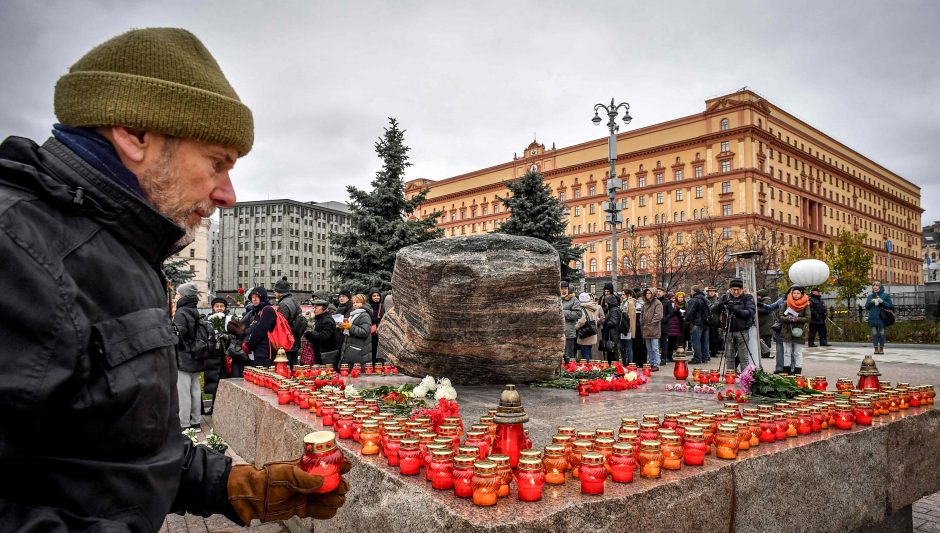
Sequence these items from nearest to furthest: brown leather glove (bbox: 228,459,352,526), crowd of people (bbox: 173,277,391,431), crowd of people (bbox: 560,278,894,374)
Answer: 1. brown leather glove (bbox: 228,459,352,526)
2. crowd of people (bbox: 173,277,391,431)
3. crowd of people (bbox: 560,278,894,374)

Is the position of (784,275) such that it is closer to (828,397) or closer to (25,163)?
(828,397)

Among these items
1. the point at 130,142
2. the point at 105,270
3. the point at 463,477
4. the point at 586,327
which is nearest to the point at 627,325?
the point at 586,327

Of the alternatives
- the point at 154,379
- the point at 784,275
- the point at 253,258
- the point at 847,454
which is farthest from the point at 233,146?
the point at 253,258

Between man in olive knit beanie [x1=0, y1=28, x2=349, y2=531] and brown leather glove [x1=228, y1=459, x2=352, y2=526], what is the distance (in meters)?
0.45

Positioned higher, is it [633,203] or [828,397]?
[633,203]

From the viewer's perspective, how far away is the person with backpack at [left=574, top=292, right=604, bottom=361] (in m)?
11.8

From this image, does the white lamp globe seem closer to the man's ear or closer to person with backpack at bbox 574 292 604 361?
person with backpack at bbox 574 292 604 361

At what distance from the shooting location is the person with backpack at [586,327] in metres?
11.8

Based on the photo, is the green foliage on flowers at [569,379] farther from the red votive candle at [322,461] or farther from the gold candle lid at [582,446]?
the red votive candle at [322,461]

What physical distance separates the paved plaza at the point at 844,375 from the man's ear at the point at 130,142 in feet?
8.69

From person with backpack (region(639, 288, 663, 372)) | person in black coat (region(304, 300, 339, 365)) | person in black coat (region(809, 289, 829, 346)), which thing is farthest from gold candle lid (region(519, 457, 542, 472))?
person in black coat (region(809, 289, 829, 346))

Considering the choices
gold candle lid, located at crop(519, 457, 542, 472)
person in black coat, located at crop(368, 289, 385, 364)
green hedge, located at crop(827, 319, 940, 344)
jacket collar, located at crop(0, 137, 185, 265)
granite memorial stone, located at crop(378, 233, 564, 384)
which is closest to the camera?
jacket collar, located at crop(0, 137, 185, 265)

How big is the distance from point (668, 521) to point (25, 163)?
9.21 ft

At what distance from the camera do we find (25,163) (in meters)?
1.33
